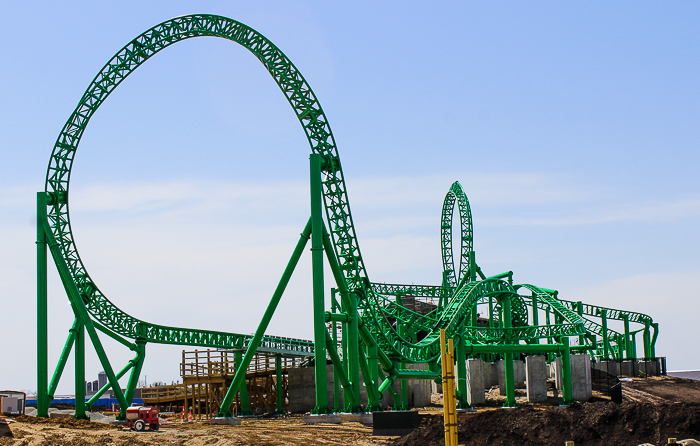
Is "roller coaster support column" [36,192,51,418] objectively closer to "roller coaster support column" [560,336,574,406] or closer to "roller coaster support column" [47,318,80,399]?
"roller coaster support column" [47,318,80,399]

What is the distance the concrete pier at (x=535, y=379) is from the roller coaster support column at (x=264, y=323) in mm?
19771

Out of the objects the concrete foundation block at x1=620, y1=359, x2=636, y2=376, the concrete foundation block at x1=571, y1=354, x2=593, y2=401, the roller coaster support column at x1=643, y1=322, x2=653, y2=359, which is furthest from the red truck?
the roller coaster support column at x1=643, y1=322, x2=653, y2=359

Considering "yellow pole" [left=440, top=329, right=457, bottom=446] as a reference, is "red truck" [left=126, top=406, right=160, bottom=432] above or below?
below

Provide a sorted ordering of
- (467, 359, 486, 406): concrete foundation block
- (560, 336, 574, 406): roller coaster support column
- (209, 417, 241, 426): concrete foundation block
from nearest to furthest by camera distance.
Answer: (209, 417, 241, 426): concrete foundation block < (560, 336, 574, 406): roller coaster support column < (467, 359, 486, 406): concrete foundation block

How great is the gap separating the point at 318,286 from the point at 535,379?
2056cm

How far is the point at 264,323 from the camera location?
30938mm

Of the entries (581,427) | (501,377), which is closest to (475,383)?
(501,377)

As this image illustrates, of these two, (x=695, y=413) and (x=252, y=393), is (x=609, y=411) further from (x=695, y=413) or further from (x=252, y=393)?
(x=252, y=393)

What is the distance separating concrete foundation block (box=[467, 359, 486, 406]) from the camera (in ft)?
151

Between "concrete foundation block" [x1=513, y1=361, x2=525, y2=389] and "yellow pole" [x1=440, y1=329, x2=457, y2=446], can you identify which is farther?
"concrete foundation block" [x1=513, y1=361, x2=525, y2=389]

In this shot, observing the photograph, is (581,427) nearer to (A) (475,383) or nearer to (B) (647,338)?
(A) (475,383)

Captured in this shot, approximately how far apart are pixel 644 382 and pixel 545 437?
35444 millimetres

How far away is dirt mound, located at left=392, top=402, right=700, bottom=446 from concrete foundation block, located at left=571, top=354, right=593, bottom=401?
81.7 feet

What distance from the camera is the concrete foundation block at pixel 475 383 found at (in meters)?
45.9
